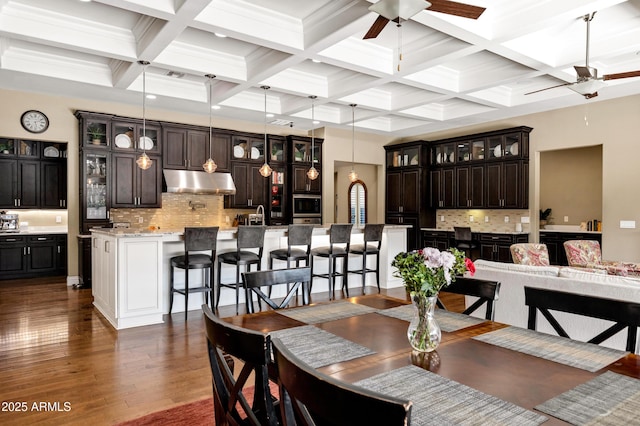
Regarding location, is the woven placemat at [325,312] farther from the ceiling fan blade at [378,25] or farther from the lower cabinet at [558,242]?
the lower cabinet at [558,242]

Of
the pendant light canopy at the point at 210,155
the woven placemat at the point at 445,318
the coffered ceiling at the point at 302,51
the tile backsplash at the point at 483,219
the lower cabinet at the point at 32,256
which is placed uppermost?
the coffered ceiling at the point at 302,51

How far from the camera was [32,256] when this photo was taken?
754cm

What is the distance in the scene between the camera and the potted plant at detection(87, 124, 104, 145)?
6654 millimetres

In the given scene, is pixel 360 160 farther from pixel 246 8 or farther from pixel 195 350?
pixel 195 350

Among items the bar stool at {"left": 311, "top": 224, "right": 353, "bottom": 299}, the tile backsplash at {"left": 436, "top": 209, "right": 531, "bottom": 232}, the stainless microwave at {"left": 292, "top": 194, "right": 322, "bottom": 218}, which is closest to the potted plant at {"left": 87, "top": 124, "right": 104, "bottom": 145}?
the stainless microwave at {"left": 292, "top": 194, "right": 322, "bottom": 218}

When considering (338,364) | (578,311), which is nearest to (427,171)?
(578,311)

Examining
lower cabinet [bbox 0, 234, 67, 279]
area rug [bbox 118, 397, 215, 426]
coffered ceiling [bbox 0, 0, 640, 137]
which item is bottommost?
area rug [bbox 118, 397, 215, 426]

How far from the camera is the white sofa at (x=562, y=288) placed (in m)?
3.07

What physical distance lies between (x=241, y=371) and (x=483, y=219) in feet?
27.1

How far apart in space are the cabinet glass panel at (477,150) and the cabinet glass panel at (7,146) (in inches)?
345

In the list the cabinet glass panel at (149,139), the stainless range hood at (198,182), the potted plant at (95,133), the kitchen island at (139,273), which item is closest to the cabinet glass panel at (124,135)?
the cabinet glass panel at (149,139)

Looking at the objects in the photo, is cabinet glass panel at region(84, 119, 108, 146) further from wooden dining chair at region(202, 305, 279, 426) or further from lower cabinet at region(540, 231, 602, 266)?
lower cabinet at region(540, 231, 602, 266)

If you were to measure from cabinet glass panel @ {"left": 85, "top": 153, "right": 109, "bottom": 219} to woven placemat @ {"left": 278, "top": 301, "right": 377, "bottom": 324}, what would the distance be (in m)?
5.72

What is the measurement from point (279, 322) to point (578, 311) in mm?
1436
